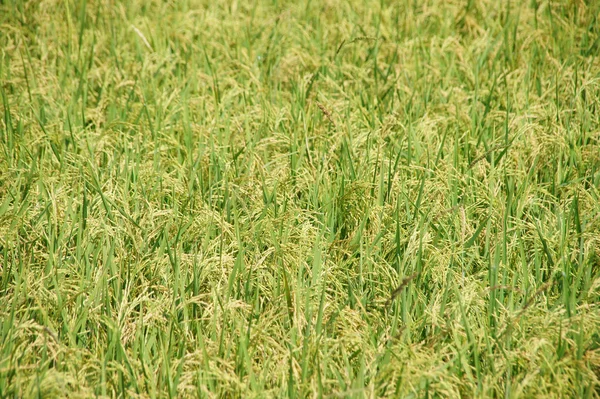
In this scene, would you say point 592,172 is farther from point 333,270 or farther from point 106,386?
point 106,386

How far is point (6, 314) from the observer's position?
2.32 meters

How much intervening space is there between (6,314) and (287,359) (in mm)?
942

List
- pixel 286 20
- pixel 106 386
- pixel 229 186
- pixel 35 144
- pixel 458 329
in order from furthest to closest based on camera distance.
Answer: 1. pixel 286 20
2. pixel 35 144
3. pixel 229 186
4. pixel 458 329
5. pixel 106 386

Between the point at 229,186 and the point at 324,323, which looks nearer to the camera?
the point at 324,323

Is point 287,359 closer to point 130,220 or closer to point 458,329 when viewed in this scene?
point 458,329

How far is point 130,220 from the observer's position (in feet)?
9.09

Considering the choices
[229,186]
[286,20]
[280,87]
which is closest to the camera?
[229,186]

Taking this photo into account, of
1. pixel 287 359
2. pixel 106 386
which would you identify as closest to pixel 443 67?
pixel 287 359

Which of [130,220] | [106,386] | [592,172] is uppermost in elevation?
[592,172]

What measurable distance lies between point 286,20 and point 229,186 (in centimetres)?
184

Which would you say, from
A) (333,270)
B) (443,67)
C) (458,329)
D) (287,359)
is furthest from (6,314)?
(443,67)

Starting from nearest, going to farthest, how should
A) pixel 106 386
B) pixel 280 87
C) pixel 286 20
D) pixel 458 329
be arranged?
pixel 106 386 → pixel 458 329 → pixel 280 87 → pixel 286 20

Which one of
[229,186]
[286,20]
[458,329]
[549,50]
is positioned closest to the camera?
[458,329]

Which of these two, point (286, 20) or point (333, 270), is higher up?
point (286, 20)
